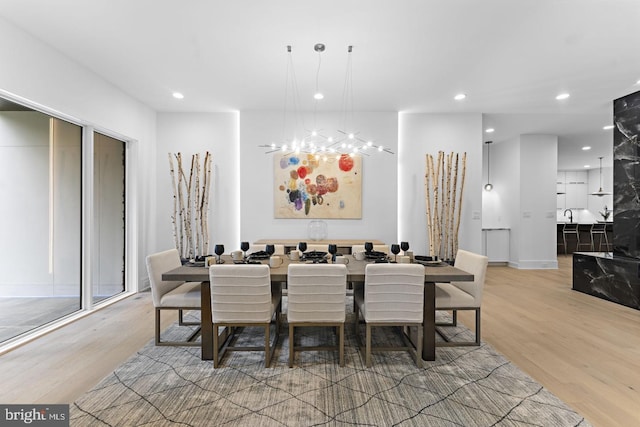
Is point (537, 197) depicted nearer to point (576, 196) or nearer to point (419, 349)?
point (419, 349)

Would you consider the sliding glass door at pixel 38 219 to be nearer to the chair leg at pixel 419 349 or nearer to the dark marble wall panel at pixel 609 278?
the chair leg at pixel 419 349

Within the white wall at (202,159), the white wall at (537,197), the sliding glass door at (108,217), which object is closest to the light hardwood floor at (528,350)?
the sliding glass door at (108,217)

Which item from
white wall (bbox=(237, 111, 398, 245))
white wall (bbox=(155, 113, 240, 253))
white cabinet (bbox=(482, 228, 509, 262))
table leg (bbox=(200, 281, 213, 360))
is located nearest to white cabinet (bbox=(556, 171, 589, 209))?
white cabinet (bbox=(482, 228, 509, 262))

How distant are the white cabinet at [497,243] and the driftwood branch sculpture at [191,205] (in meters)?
5.88

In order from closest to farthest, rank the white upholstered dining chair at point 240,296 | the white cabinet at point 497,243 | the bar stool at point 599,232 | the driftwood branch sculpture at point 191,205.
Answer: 1. the white upholstered dining chair at point 240,296
2. the driftwood branch sculpture at point 191,205
3. the white cabinet at point 497,243
4. the bar stool at point 599,232

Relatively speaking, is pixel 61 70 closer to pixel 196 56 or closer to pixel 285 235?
pixel 196 56

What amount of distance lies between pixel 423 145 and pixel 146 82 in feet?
13.9

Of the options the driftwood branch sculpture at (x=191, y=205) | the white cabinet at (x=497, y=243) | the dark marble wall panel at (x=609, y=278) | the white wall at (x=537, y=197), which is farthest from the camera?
the white cabinet at (x=497, y=243)

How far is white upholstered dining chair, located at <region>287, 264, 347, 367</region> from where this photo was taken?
2396 mm

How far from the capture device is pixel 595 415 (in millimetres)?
1932

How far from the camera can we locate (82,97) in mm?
3682

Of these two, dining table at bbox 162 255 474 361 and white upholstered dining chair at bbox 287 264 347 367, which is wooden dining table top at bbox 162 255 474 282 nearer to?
dining table at bbox 162 255 474 361

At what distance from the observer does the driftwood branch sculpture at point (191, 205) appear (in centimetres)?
509

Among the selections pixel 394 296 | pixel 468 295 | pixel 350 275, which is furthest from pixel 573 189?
pixel 350 275
